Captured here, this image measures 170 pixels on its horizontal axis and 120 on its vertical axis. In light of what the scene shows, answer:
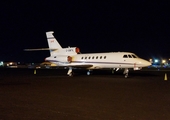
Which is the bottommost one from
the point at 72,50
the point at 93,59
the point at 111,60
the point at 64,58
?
the point at 111,60

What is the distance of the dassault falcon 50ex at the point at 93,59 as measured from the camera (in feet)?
82.1

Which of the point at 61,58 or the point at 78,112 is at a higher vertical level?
the point at 61,58

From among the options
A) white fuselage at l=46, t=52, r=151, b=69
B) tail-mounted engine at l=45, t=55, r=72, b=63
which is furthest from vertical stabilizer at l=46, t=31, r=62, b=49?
white fuselage at l=46, t=52, r=151, b=69

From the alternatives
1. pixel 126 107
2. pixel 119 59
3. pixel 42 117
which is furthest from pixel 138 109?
pixel 119 59

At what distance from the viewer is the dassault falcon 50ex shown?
82.1 feet

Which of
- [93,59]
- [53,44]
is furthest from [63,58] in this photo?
[93,59]

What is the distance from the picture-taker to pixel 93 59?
28719 mm

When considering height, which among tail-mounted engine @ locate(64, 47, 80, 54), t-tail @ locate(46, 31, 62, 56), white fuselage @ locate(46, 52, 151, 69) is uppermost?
t-tail @ locate(46, 31, 62, 56)

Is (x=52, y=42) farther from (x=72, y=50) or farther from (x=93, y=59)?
(x=93, y=59)

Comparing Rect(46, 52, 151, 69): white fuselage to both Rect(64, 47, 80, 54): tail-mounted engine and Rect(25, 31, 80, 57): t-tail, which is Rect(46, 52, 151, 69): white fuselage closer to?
Rect(64, 47, 80, 54): tail-mounted engine

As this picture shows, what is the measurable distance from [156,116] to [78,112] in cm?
261

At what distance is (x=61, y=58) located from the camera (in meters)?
31.2

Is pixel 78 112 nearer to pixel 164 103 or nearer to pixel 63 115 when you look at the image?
pixel 63 115

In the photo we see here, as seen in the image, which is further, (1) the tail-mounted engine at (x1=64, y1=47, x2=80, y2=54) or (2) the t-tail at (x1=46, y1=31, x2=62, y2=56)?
(2) the t-tail at (x1=46, y1=31, x2=62, y2=56)
